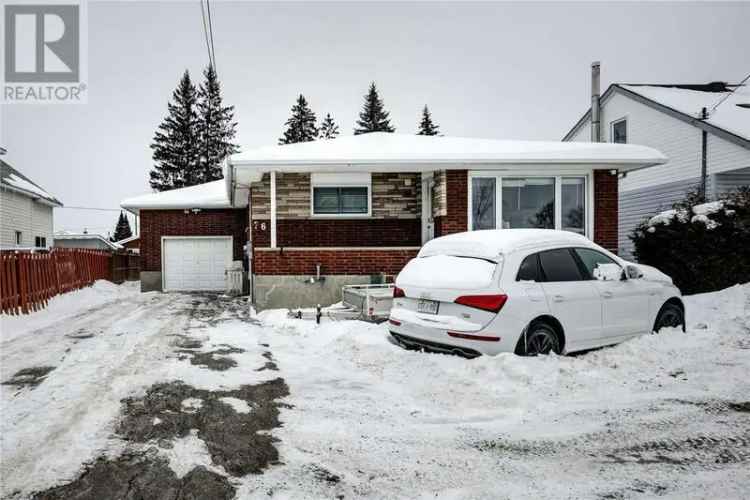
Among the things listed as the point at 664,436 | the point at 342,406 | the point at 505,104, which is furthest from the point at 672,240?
the point at 505,104

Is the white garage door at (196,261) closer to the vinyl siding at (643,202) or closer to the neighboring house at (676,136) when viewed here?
the vinyl siding at (643,202)

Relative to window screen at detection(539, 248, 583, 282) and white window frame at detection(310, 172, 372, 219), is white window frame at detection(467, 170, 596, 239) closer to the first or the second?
white window frame at detection(310, 172, 372, 219)

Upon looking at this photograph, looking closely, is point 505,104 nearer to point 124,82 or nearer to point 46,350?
point 124,82

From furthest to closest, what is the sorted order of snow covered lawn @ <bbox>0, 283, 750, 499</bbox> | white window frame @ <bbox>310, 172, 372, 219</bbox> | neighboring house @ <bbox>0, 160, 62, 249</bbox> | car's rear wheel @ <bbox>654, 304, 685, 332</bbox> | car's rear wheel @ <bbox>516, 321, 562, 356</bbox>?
neighboring house @ <bbox>0, 160, 62, 249</bbox>, white window frame @ <bbox>310, 172, 372, 219</bbox>, car's rear wheel @ <bbox>654, 304, 685, 332</bbox>, car's rear wheel @ <bbox>516, 321, 562, 356</bbox>, snow covered lawn @ <bbox>0, 283, 750, 499</bbox>

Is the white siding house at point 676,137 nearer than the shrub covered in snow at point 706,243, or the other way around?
the shrub covered in snow at point 706,243

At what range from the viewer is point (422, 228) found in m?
12.5

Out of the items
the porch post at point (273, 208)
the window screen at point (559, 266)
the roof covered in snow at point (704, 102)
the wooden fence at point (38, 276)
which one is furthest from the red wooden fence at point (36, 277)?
the roof covered in snow at point (704, 102)

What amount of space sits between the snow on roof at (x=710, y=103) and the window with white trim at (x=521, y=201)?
312 inches

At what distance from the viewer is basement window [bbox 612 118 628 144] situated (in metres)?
20.5

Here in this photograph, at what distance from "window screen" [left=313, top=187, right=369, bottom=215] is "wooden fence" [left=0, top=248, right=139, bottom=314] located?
22.8 feet

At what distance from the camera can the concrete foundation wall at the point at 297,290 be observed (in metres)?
11.3

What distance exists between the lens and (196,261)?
1928 cm

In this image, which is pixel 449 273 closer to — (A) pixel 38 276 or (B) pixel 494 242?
(B) pixel 494 242

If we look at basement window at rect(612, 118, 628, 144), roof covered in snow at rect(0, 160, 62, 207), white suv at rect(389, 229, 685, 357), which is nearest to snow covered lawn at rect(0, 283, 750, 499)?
white suv at rect(389, 229, 685, 357)
